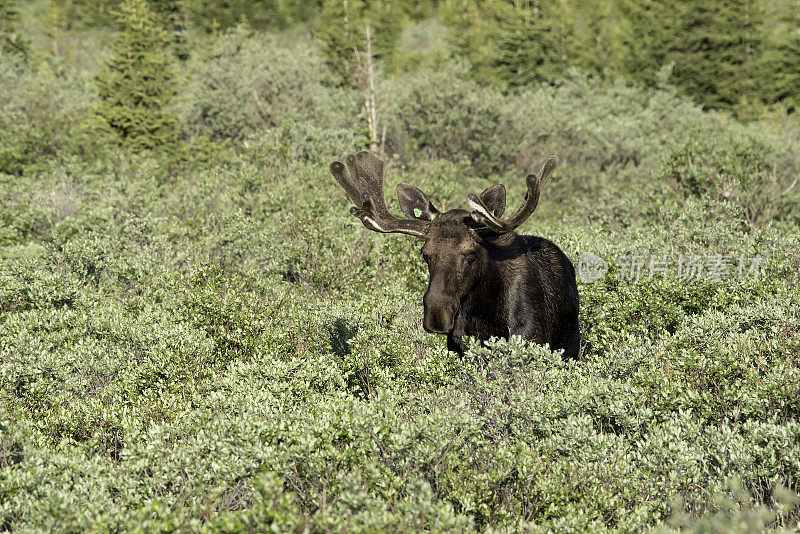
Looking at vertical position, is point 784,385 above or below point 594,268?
above

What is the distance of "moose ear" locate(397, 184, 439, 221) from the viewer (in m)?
6.27

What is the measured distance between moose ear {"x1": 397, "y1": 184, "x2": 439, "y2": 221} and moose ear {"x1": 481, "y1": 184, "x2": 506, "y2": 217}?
516mm

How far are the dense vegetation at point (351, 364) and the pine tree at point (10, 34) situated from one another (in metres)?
18.6

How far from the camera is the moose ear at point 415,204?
6.27 m

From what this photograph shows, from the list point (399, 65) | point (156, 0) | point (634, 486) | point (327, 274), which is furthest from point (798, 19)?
point (634, 486)

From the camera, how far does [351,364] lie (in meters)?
6.85


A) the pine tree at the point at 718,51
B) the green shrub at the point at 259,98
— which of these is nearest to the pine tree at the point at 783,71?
the pine tree at the point at 718,51

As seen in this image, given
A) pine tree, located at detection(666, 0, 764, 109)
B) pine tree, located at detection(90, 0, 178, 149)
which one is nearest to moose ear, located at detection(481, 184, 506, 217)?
pine tree, located at detection(90, 0, 178, 149)

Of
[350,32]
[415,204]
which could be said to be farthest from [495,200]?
[350,32]

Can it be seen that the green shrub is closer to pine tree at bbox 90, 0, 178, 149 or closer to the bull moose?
pine tree at bbox 90, 0, 178, 149

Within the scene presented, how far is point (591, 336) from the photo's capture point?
8.08 meters

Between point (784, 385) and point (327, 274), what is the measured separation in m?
7.20

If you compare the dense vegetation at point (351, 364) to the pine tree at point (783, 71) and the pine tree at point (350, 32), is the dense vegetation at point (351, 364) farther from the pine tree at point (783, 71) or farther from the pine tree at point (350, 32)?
the pine tree at point (783, 71)

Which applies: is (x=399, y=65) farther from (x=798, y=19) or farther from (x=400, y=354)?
(x=400, y=354)
